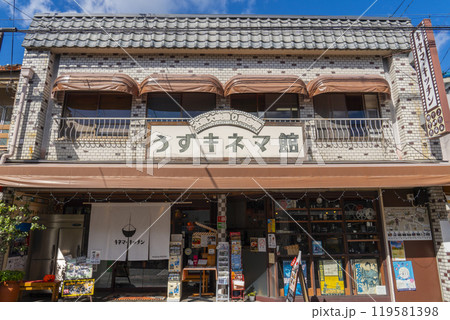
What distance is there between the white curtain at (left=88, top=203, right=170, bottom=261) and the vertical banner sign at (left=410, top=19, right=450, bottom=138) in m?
8.21

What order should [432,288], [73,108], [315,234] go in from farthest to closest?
[73,108], [315,234], [432,288]

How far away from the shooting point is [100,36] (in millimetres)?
10133

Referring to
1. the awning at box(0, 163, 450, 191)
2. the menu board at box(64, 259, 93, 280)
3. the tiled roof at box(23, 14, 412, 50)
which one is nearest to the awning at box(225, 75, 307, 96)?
the tiled roof at box(23, 14, 412, 50)

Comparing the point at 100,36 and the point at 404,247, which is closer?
the point at 404,247

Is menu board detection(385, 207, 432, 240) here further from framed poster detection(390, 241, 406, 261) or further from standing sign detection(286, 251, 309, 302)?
standing sign detection(286, 251, 309, 302)

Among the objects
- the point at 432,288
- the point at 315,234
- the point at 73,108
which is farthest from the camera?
the point at 73,108

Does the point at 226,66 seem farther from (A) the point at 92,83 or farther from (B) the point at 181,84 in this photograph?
(A) the point at 92,83

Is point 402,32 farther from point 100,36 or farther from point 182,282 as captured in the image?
point 182,282

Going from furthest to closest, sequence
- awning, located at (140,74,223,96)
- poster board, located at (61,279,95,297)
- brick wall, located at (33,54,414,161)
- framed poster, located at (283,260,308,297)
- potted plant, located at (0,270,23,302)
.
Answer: brick wall, located at (33,54,414,161)
awning, located at (140,74,223,96)
framed poster, located at (283,260,308,297)
poster board, located at (61,279,95,297)
potted plant, located at (0,270,23,302)

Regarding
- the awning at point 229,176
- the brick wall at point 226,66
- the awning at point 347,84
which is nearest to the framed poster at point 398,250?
the awning at point 229,176

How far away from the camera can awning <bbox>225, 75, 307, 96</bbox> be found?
945 centimetres

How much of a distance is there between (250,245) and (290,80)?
5.45 m

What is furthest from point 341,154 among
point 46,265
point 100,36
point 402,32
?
point 46,265

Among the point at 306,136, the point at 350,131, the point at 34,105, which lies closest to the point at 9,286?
the point at 34,105
